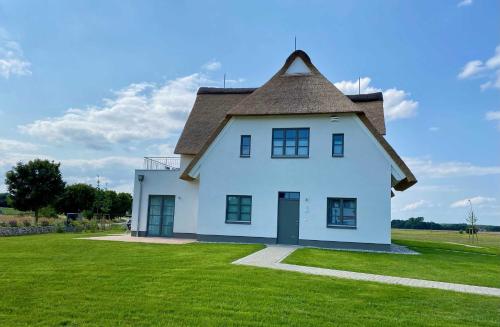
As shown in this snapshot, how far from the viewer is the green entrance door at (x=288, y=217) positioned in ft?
59.5

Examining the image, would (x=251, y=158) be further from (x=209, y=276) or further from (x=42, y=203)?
(x=42, y=203)

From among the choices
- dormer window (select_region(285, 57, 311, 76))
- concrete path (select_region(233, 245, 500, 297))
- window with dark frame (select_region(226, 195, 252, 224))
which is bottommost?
concrete path (select_region(233, 245, 500, 297))

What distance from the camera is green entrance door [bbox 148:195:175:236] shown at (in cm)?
2159

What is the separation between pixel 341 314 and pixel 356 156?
11.9 meters

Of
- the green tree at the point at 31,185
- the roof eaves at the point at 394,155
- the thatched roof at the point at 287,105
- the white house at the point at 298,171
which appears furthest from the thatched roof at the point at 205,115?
the green tree at the point at 31,185

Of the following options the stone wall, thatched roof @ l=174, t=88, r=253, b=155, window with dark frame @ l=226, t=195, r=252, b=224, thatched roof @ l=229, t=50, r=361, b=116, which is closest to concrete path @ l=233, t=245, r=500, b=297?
window with dark frame @ l=226, t=195, r=252, b=224

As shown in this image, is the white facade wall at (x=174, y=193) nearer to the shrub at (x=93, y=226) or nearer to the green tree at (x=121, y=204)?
the shrub at (x=93, y=226)

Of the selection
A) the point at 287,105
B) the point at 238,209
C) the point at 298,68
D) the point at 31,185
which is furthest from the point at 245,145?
the point at 31,185

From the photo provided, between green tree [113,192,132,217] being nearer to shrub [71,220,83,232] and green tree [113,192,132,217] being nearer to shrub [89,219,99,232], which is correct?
shrub [89,219,99,232]

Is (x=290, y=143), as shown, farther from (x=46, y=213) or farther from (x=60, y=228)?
(x=46, y=213)

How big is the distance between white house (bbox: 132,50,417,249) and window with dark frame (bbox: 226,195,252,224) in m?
0.05

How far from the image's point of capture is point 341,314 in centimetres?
662

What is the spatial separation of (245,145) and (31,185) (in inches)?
875

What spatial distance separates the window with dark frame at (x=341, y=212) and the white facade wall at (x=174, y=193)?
290 inches
